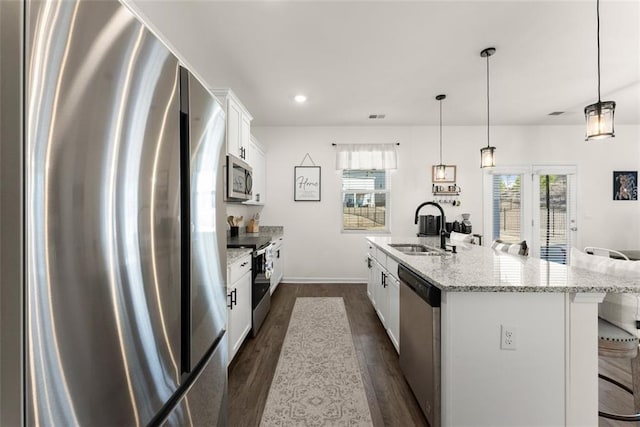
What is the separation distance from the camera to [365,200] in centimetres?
497

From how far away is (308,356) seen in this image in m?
2.35

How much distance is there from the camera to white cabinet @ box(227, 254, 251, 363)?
205cm

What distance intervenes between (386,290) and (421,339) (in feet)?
3.19

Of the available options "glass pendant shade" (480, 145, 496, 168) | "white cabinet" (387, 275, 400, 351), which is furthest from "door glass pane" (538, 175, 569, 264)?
"white cabinet" (387, 275, 400, 351)

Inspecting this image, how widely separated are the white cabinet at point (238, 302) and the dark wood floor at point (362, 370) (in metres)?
0.17

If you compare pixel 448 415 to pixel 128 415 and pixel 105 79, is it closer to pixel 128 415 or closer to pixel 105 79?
pixel 128 415

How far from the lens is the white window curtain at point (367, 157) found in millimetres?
4785

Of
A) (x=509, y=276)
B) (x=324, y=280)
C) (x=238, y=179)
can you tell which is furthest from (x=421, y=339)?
(x=324, y=280)

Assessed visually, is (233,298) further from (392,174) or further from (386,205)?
(392,174)

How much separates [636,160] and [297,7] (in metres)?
6.28

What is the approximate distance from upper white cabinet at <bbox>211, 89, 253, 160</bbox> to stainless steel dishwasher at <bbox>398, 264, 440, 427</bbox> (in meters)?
1.99

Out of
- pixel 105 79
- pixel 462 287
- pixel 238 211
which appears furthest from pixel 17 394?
pixel 238 211

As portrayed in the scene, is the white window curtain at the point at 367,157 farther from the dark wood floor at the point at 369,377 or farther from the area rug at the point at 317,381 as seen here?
the area rug at the point at 317,381

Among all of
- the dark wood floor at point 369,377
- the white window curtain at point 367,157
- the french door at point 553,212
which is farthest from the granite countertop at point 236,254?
the french door at point 553,212
